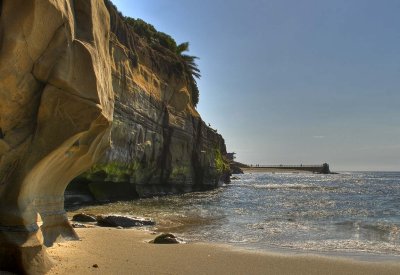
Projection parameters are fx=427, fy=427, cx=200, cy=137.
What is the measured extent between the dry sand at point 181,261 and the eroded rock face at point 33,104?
0.90 meters

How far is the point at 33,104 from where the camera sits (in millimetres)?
6348

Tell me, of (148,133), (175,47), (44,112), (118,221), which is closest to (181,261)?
(44,112)

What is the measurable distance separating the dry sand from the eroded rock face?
90cm

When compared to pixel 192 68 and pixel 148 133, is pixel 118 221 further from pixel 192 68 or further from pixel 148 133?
pixel 192 68

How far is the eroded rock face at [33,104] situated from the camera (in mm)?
5773

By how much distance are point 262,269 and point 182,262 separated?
1.61 m

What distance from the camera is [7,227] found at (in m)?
6.23

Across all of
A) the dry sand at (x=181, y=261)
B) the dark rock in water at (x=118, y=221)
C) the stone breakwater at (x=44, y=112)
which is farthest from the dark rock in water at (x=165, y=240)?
the dark rock in water at (x=118, y=221)

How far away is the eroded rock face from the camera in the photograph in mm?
5773

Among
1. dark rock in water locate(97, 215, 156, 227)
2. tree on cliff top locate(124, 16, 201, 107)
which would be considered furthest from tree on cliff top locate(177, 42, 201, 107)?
dark rock in water locate(97, 215, 156, 227)

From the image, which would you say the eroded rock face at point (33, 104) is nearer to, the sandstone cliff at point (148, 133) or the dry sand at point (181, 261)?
the dry sand at point (181, 261)

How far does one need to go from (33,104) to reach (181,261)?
4403 mm

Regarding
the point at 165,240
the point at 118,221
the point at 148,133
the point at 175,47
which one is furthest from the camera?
the point at 175,47

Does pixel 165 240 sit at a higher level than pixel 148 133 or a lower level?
lower
